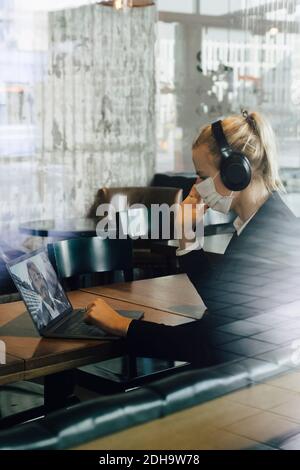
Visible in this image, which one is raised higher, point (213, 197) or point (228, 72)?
point (228, 72)

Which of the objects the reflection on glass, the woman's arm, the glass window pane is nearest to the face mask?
the woman's arm

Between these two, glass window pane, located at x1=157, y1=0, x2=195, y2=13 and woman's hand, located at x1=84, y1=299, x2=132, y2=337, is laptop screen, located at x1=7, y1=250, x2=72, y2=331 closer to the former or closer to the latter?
woman's hand, located at x1=84, y1=299, x2=132, y2=337

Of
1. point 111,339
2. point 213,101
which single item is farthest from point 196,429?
point 213,101

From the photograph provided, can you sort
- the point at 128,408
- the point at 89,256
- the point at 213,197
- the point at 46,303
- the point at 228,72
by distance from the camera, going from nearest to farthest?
the point at 128,408
the point at 46,303
the point at 213,197
the point at 89,256
the point at 228,72

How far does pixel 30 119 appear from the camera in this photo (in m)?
5.28

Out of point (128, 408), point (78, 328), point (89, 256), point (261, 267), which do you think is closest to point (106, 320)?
point (78, 328)

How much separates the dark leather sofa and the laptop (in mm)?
740

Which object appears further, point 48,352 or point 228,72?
point 228,72

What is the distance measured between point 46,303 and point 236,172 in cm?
57

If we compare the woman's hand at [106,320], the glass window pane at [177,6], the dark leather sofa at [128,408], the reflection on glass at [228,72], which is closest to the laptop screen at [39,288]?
the woman's hand at [106,320]

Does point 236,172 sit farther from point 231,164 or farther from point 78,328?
point 78,328

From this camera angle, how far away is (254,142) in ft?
5.89

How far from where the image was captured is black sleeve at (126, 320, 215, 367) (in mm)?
1474

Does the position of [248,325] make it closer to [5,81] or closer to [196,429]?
[196,429]
